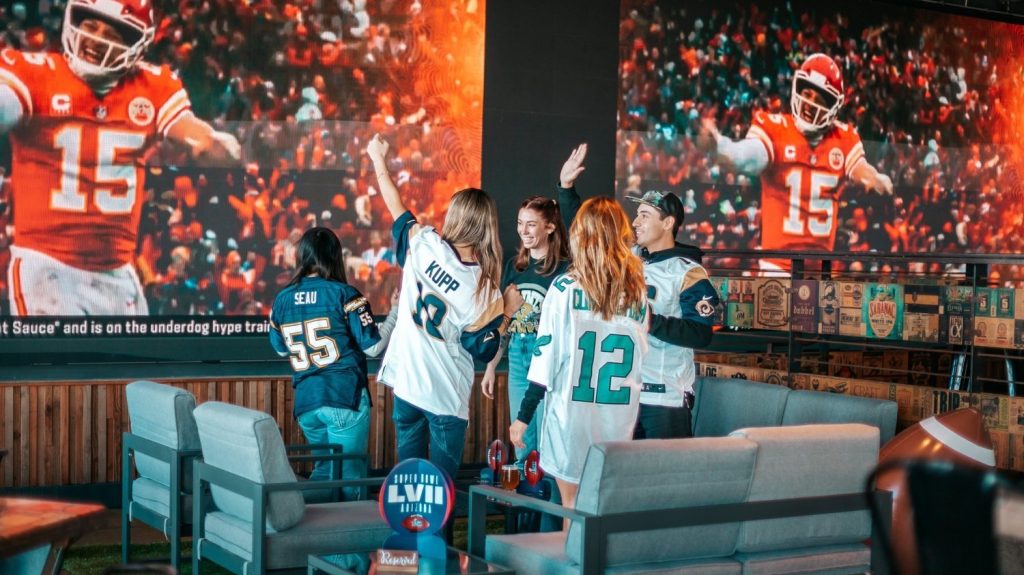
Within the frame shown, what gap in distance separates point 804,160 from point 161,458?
6.47m

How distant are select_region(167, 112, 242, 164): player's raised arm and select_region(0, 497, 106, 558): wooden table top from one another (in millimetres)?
4537

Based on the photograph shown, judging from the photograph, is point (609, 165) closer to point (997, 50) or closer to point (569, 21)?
point (569, 21)

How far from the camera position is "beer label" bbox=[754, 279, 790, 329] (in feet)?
22.5

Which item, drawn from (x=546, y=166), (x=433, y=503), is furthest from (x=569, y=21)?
(x=433, y=503)

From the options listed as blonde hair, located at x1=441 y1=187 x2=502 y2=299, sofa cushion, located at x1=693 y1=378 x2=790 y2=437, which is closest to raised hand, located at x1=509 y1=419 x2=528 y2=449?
blonde hair, located at x1=441 y1=187 x2=502 y2=299

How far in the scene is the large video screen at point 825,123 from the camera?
9305 millimetres

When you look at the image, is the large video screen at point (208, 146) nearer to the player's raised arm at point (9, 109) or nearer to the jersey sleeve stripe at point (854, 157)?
the player's raised arm at point (9, 109)

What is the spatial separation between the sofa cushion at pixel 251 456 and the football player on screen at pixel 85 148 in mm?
2767

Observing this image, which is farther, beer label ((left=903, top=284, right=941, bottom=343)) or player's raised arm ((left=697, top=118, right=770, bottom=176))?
player's raised arm ((left=697, top=118, right=770, bottom=176))

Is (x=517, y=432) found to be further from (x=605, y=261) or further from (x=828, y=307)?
(x=828, y=307)

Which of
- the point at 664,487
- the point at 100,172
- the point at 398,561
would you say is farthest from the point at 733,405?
the point at 100,172

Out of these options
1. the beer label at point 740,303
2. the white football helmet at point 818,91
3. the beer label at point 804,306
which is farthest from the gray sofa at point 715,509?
the white football helmet at point 818,91

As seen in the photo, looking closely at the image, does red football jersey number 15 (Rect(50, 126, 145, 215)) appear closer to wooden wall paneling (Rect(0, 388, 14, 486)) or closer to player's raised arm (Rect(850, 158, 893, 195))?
wooden wall paneling (Rect(0, 388, 14, 486))

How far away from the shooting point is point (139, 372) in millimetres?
7281
